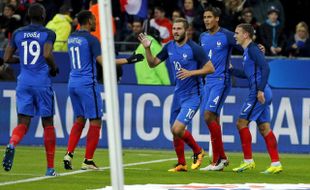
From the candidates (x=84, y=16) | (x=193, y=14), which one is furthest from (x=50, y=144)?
(x=193, y=14)

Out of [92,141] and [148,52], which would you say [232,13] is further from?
[92,141]

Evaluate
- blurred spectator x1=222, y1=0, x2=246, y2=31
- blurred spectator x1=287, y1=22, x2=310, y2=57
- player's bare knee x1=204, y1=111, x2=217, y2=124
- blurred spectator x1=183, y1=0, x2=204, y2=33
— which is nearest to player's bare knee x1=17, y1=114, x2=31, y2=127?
player's bare knee x1=204, y1=111, x2=217, y2=124

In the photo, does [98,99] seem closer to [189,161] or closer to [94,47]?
[94,47]

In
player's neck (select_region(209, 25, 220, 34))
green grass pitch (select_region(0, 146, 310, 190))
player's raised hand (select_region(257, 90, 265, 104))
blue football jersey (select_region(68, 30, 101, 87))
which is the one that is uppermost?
player's neck (select_region(209, 25, 220, 34))

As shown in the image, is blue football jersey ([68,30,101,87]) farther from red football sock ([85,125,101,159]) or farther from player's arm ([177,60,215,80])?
player's arm ([177,60,215,80])

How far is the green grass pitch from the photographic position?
617 inches

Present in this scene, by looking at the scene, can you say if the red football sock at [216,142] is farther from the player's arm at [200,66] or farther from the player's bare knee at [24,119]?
the player's bare knee at [24,119]

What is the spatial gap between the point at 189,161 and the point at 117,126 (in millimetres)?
9572

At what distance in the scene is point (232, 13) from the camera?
26703 millimetres

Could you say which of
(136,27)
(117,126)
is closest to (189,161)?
(136,27)

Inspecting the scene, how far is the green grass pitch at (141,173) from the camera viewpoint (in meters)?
15.7

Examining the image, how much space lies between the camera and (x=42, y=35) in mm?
16750

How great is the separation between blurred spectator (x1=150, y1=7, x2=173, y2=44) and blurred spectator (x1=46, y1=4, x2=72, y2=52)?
1.89 meters

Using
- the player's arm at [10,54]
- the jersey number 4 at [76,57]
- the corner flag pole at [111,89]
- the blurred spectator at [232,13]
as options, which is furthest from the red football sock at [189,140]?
the blurred spectator at [232,13]
